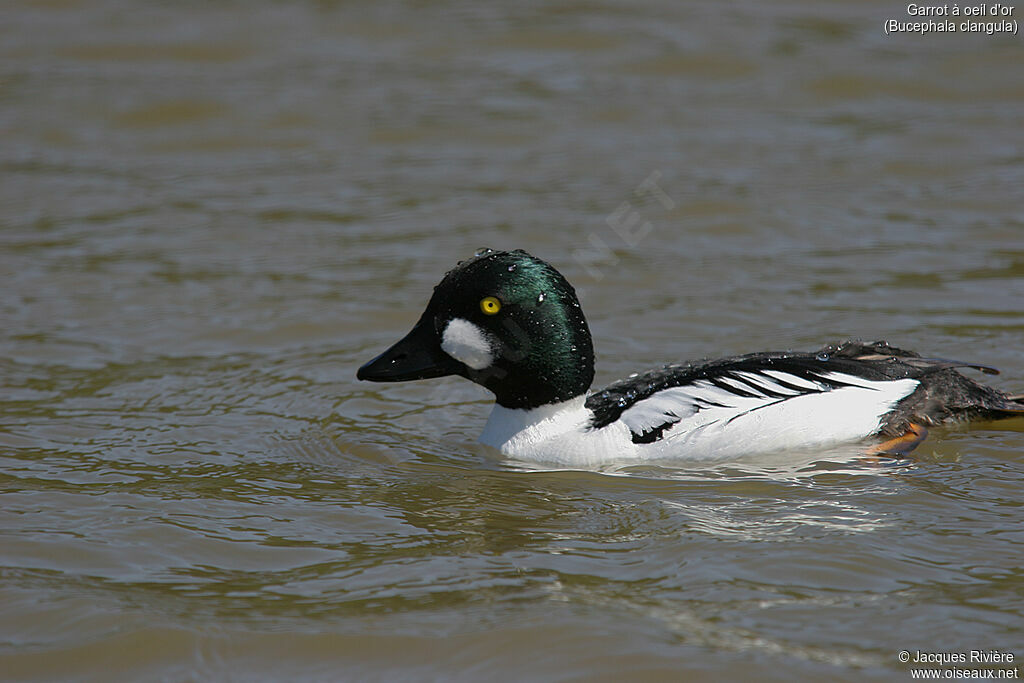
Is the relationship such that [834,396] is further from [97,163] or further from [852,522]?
[97,163]

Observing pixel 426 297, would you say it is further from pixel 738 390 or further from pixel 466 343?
pixel 738 390

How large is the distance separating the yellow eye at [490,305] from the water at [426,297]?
751 mm

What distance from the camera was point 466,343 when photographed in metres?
6.21

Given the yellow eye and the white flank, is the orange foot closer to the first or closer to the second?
the white flank

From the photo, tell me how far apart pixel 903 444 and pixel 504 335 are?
6.43ft

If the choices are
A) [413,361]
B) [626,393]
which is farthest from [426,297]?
[626,393]

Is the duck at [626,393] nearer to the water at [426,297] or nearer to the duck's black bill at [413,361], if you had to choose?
the duck's black bill at [413,361]

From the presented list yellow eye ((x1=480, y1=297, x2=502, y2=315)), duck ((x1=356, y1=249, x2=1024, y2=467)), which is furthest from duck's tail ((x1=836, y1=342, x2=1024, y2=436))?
yellow eye ((x1=480, y1=297, x2=502, y2=315))

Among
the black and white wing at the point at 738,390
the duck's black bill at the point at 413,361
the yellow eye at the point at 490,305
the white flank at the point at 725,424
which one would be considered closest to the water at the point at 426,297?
the white flank at the point at 725,424

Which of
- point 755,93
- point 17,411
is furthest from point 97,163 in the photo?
point 755,93

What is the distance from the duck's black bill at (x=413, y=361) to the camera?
6.27 m

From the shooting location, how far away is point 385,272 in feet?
31.7

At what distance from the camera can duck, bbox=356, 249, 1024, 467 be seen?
20.0ft

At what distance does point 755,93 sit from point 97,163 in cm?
642
